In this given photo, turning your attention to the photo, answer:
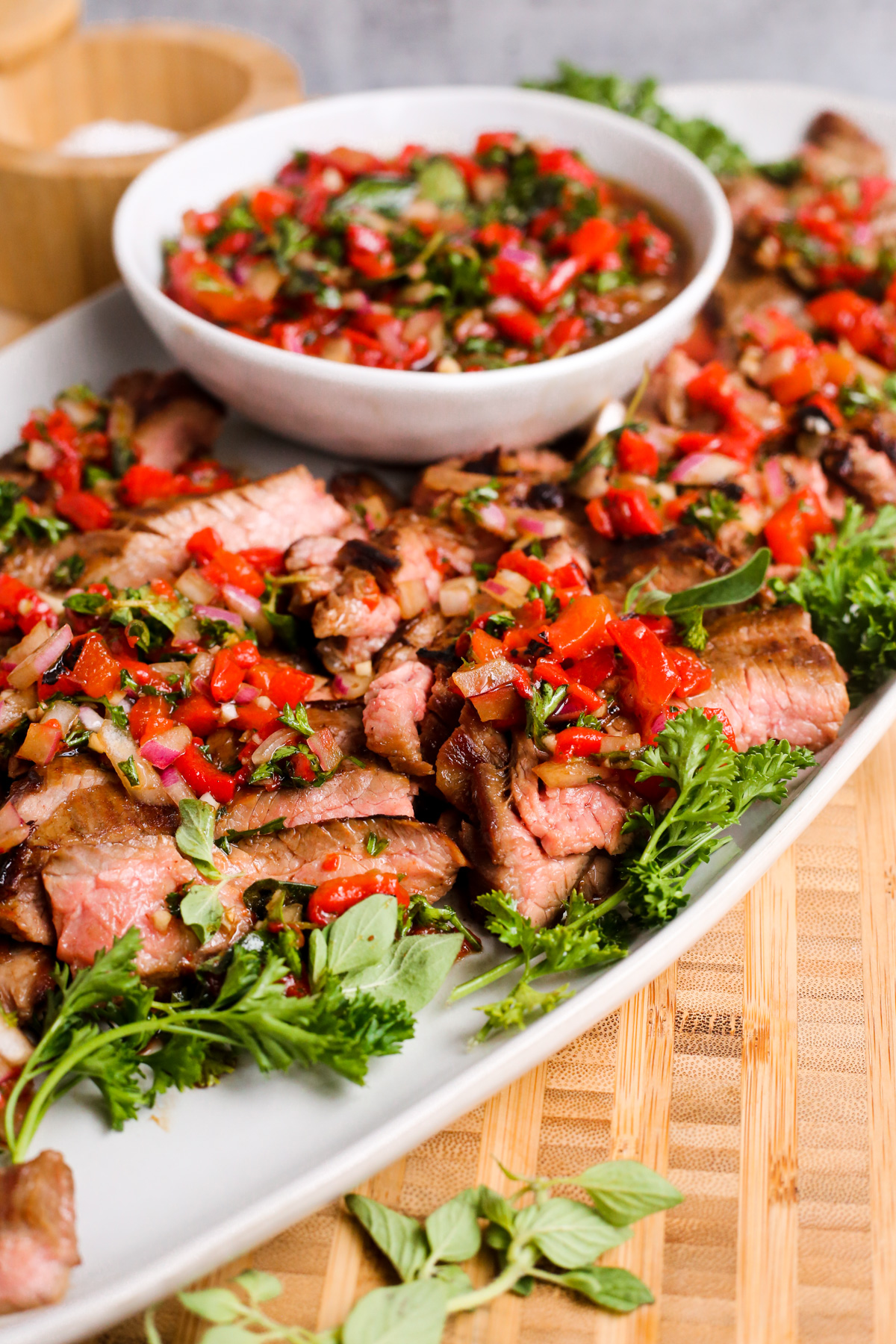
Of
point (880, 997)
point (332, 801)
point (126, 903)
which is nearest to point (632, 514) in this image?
point (332, 801)

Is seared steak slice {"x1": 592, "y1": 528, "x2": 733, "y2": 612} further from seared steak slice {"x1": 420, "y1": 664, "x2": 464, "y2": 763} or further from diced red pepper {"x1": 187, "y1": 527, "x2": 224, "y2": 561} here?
diced red pepper {"x1": 187, "y1": 527, "x2": 224, "y2": 561}

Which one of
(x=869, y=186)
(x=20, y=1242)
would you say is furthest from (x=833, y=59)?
(x=20, y=1242)

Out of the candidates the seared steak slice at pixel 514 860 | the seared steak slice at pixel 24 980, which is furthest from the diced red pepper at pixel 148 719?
the seared steak slice at pixel 514 860

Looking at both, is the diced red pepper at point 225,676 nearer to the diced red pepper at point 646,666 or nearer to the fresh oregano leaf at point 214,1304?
the diced red pepper at point 646,666

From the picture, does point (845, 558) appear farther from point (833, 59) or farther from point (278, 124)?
point (833, 59)

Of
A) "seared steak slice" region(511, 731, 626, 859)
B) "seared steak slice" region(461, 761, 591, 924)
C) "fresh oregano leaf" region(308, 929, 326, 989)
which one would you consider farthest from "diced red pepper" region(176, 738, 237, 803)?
"seared steak slice" region(511, 731, 626, 859)
